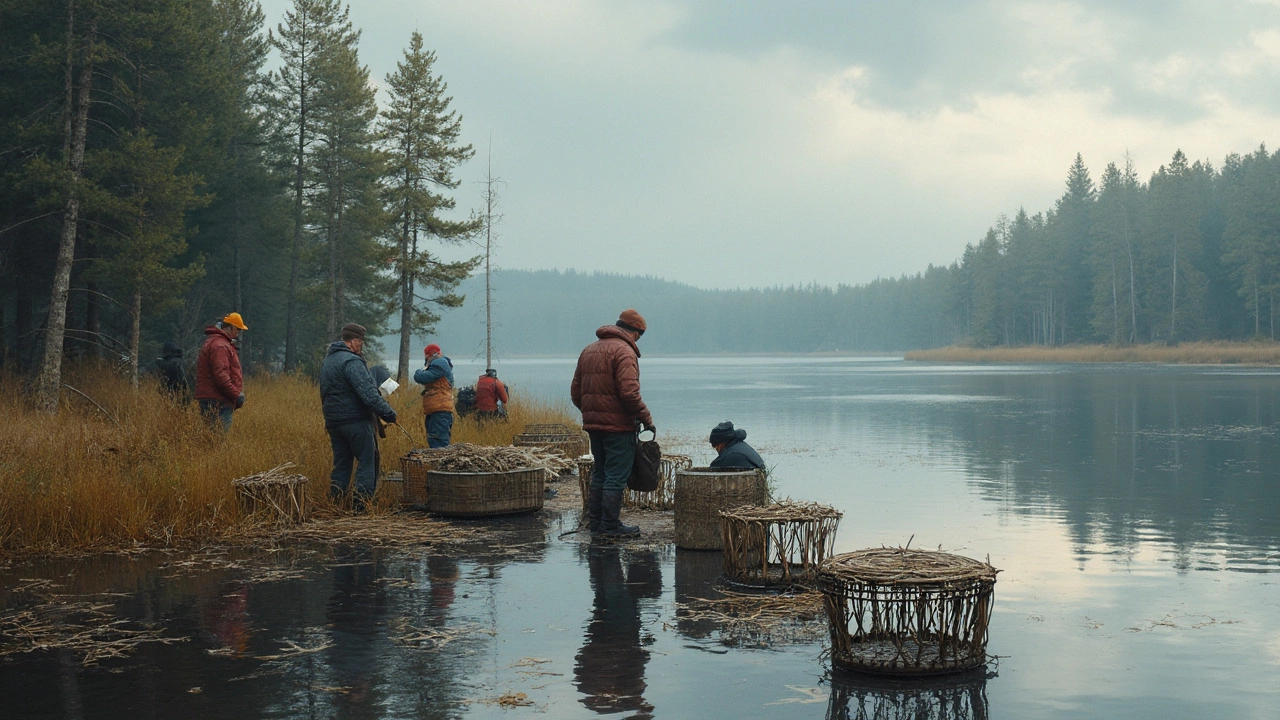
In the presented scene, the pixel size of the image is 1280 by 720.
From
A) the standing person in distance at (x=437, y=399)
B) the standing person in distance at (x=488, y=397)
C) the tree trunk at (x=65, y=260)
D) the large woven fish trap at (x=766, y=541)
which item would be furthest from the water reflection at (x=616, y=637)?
the tree trunk at (x=65, y=260)

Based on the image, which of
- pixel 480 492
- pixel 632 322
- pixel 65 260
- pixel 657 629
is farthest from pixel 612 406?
pixel 65 260

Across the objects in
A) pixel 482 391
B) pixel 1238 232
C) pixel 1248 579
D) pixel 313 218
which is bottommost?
pixel 1248 579

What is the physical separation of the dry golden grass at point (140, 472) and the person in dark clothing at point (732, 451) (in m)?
3.99

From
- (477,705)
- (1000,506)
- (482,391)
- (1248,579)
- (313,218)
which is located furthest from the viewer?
(313,218)

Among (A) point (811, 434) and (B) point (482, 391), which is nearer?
(B) point (482, 391)

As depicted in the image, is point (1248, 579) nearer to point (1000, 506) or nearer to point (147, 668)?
point (1000, 506)

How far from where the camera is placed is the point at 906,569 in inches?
236

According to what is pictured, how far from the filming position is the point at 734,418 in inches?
1347

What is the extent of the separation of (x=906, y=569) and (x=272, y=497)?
7339 millimetres

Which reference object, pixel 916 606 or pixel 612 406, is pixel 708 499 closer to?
pixel 612 406

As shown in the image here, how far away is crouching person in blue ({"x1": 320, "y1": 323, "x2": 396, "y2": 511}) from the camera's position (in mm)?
11086

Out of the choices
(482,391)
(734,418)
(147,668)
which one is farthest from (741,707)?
(734,418)

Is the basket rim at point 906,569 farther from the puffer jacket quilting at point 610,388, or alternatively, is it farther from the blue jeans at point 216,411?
the blue jeans at point 216,411

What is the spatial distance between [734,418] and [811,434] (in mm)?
6813
